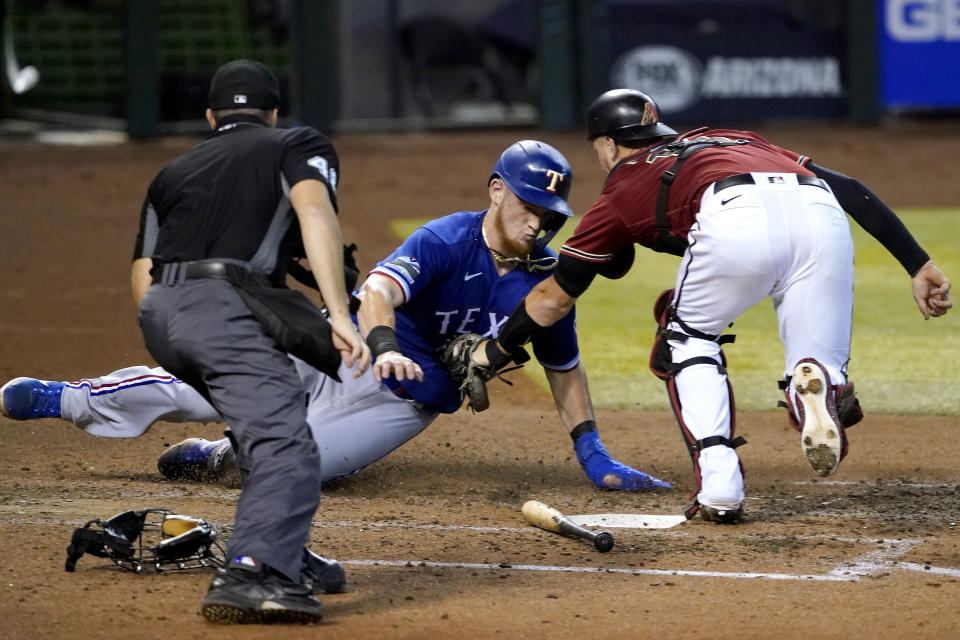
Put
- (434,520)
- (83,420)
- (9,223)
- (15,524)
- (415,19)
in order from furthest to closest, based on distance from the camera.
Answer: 1. (415,19)
2. (9,223)
3. (83,420)
4. (434,520)
5. (15,524)

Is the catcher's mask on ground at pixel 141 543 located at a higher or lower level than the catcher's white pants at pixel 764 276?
lower

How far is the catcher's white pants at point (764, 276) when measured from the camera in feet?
14.8

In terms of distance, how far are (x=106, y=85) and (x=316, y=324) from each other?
15.9 m

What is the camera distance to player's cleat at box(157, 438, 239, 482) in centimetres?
516

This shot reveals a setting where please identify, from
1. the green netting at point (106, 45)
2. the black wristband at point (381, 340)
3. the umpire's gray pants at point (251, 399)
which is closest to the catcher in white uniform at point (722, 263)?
the black wristband at point (381, 340)

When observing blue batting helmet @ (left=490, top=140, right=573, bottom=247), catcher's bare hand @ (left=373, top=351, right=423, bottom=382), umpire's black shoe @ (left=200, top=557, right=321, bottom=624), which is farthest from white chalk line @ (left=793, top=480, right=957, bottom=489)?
umpire's black shoe @ (left=200, top=557, right=321, bottom=624)

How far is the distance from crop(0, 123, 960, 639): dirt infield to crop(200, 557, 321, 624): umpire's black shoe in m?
0.05

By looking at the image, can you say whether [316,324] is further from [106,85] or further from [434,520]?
[106,85]

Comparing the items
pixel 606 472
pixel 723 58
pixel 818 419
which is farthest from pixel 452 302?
pixel 723 58

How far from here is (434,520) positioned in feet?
15.6

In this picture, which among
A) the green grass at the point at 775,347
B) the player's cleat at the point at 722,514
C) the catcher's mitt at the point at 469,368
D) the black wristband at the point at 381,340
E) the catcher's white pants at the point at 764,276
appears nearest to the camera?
the black wristband at the point at 381,340

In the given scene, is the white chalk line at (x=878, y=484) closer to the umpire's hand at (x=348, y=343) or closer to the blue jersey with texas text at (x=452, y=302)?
the blue jersey with texas text at (x=452, y=302)

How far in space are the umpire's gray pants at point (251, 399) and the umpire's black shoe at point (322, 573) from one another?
0.75 feet

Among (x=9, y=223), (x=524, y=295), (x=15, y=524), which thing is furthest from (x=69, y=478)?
(x=9, y=223)
